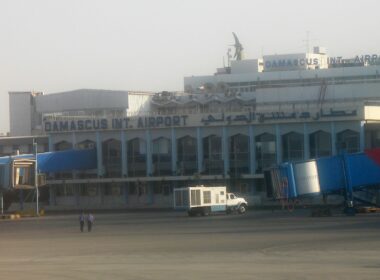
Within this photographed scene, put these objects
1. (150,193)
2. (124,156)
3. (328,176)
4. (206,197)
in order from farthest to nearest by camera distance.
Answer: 1. (124,156)
2. (150,193)
3. (206,197)
4. (328,176)

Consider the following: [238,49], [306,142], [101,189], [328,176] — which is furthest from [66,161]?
[238,49]

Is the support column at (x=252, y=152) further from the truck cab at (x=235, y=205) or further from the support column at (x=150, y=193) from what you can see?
the truck cab at (x=235, y=205)

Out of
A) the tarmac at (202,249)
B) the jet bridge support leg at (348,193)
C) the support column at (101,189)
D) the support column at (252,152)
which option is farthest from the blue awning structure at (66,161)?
the jet bridge support leg at (348,193)

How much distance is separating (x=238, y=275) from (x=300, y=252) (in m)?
9.41

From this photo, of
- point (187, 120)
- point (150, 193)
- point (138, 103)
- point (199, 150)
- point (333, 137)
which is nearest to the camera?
point (333, 137)

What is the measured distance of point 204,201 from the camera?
85.4 meters

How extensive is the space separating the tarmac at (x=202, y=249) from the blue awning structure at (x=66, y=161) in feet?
116

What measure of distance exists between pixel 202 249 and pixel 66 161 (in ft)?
218

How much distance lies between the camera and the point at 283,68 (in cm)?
16825

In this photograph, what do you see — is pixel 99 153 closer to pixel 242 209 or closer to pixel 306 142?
pixel 306 142

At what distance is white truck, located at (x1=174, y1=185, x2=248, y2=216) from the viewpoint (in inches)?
3337

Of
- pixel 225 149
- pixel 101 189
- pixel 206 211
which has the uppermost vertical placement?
pixel 225 149

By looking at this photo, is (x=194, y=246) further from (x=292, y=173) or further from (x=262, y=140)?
→ (x=262, y=140)

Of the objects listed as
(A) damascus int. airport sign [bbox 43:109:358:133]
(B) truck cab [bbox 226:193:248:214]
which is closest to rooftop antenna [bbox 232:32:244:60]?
(A) damascus int. airport sign [bbox 43:109:358:133]
